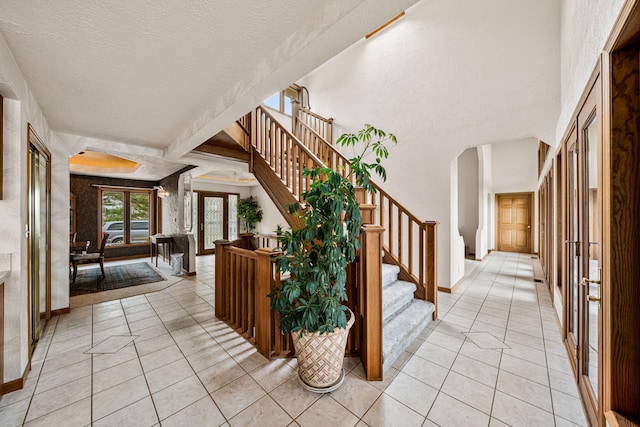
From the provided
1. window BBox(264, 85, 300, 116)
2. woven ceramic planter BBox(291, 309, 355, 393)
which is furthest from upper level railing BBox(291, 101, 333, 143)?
woven ceramic planter BBox(291, 309, 355, 393)

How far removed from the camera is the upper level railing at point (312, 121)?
197 inches

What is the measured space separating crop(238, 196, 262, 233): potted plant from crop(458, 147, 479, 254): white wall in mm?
6484

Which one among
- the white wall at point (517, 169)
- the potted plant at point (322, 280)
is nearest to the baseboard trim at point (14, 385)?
the potted plant at point (322, 280)

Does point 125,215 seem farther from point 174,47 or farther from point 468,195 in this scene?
point 468,195

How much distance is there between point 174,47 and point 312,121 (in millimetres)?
3845

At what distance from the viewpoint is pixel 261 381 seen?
1918 millimetres

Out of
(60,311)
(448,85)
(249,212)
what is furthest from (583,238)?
(249,212)

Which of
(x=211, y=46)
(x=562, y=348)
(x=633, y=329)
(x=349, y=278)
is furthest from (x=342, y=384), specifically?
(x=211, y=46)

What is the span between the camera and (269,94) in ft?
6.45

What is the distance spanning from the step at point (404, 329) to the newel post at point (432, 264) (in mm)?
114

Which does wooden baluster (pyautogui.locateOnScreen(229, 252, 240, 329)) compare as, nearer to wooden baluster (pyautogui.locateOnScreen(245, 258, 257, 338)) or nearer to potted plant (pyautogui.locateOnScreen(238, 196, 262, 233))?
wooden baluster (pyautogui.locateOnScreen(245, 258, 257, 338))

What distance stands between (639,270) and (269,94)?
2366 millimetres

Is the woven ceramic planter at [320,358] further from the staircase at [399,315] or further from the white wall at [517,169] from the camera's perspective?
the white wall at [517,169]

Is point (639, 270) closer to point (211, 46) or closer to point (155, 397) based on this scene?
point (211, 46)
